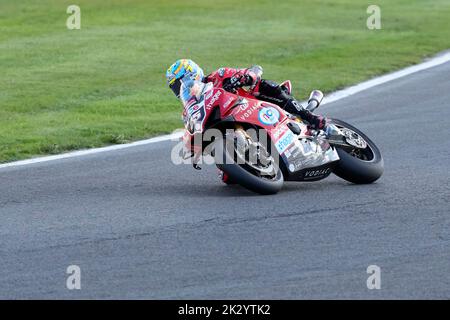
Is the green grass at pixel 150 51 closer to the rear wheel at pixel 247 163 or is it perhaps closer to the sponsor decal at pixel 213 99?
the sponsor decal at pixel 213 99

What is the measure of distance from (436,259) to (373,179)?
9.85 ft

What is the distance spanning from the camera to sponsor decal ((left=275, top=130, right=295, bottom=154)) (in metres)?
10.9

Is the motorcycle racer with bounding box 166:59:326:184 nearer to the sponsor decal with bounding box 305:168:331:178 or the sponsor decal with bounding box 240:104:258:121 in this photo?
the sponsor decal with bounding box 240:104:258:121

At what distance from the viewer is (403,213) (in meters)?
9.75

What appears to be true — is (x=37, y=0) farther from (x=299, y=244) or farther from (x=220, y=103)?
(x=299, y=244)

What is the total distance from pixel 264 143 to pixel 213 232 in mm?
1819

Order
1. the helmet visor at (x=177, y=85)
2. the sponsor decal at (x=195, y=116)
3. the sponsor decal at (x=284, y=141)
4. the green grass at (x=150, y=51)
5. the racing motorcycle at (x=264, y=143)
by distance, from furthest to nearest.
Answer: the green grass at (x=150, y=51), the helmet visor at (x=177, y=85), the sponsor decal at (x=284, y=141), the sponsor decal at (x=195, y=116), the racing motorcycle at (x=264, y=143)

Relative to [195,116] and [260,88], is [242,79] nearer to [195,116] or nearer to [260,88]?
[260,88]

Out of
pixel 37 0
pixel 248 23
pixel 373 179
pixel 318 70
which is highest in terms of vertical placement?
pixel 37 0

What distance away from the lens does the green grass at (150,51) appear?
15953 millimetres

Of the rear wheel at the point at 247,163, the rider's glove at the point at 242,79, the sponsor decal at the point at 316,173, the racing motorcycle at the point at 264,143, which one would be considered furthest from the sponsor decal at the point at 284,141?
the rider's glove at the point at 242,79

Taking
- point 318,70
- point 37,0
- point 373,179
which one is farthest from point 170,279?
point 37,0

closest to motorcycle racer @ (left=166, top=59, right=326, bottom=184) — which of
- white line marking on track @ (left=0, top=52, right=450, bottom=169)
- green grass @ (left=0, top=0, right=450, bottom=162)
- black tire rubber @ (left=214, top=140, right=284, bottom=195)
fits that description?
black tire rubber @ (left=214, top=140, right=284, bottom=195)

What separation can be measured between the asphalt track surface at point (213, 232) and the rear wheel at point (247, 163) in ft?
0.42
